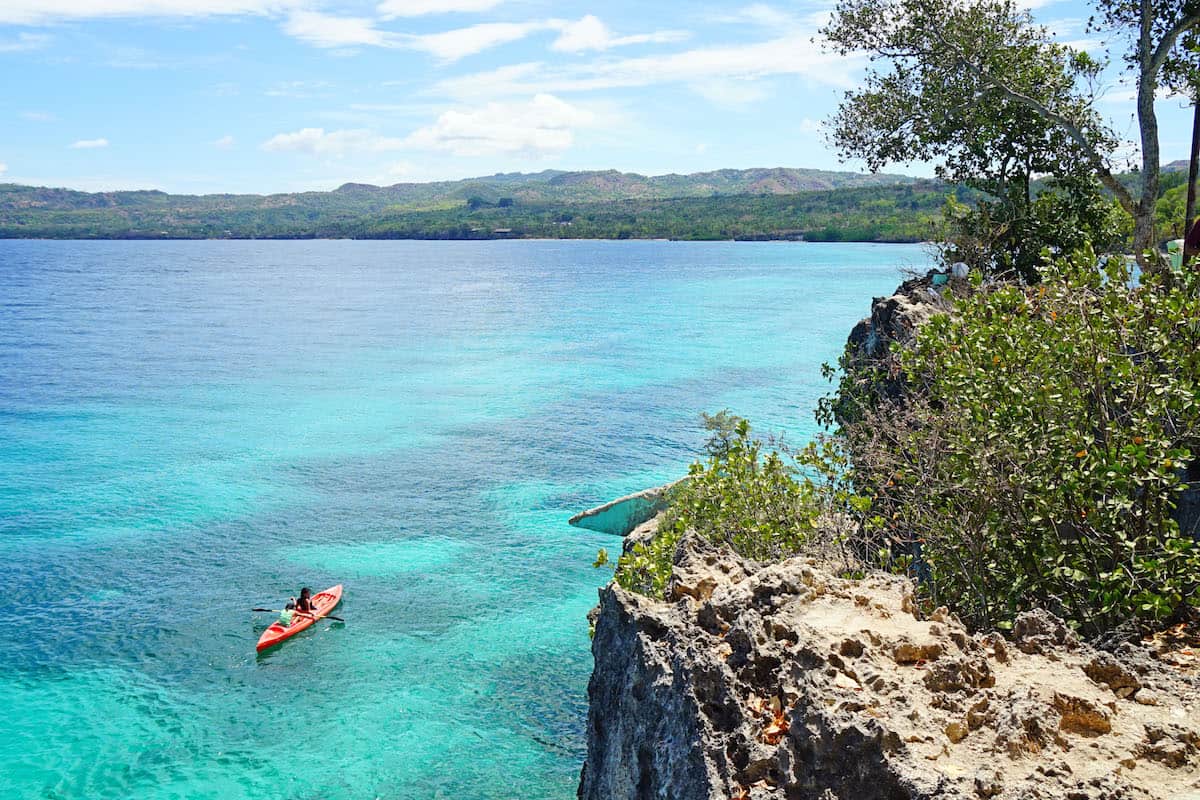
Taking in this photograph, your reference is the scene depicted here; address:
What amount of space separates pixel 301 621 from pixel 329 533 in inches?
300

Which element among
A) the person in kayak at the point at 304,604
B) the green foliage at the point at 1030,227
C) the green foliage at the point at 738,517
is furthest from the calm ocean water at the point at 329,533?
the green foliage at the point at 1030,227

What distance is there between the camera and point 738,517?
12227mm

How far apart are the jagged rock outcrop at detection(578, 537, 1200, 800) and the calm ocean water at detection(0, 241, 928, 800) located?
9.92 metres

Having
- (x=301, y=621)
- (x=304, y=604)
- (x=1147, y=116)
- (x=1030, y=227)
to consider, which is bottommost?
(x=301, y=621)

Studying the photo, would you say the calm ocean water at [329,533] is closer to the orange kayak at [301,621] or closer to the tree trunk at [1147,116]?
the orange kayak at [301,621]

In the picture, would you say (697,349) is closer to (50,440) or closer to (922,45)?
(50,440)

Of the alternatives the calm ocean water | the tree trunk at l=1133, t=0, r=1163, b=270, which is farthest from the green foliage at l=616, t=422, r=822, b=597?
the tree trunk at l=1133, t=0, r=1163, b=270

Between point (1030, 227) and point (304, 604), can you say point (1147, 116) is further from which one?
point (304, 604)

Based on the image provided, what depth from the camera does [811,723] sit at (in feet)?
21.9

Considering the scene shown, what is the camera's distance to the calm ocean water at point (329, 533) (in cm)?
1902

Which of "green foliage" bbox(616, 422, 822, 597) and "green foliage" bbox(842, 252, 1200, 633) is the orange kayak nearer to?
"green foliage" bbox(616, 422, 822, 597)

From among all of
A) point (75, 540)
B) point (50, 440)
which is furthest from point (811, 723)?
point (50, 440)

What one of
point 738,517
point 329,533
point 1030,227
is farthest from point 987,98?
point 329,533

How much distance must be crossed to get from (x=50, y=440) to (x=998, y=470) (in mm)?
43513
